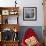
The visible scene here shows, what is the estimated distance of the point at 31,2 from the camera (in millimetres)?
5883

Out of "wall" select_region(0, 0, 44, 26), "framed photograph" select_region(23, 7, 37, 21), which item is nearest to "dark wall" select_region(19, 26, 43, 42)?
"wall" select_region(0, 0, 44, 26)

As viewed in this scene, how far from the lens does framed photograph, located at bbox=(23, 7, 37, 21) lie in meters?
5.85

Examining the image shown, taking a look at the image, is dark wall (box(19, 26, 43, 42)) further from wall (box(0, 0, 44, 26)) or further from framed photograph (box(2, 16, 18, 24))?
framed photograph (box(2, 16, 18, 24))

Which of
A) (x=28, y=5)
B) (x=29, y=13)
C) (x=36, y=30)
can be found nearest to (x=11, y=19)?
(x=29, y=13)

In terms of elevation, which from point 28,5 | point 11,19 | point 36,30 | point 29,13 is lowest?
point 36,30

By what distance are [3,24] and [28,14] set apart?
1.00m

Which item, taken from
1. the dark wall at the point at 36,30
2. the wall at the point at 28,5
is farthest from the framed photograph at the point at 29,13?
the dark wall at the point at 36,30

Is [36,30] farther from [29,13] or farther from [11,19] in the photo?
[11,19]

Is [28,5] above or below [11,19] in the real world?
above

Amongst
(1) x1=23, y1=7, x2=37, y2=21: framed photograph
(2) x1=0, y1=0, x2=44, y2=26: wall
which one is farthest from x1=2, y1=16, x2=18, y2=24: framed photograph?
(1) x1=23, y1=7, x2=37, y2=21: framed photograph

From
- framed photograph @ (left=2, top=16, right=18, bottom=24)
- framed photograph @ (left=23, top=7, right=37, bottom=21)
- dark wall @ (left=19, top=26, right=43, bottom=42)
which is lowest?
dark wall @ (left=19, top=26, right=43, bottom=42)

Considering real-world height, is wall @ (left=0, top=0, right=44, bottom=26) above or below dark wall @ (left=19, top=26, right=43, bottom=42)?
above

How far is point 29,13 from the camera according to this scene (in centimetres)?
588

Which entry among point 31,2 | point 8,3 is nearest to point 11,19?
point 8,3
